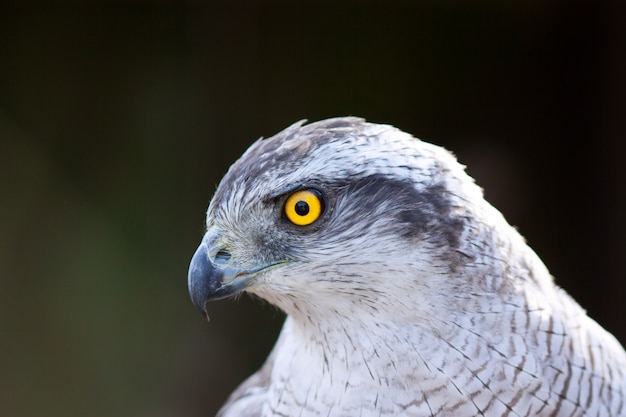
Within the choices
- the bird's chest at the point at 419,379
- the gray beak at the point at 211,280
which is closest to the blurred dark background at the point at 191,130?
the gray beak at the point at 211,280

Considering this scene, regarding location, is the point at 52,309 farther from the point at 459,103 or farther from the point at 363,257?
the point at 363,257

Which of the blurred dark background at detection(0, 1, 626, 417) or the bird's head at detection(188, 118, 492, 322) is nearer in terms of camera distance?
the bird's head at detection(188, 118, 492, 322)

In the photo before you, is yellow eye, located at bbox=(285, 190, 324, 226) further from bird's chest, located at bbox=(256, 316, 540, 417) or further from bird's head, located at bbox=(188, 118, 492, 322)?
bird's chest, located at bbox=(256, 316, 540, 417)

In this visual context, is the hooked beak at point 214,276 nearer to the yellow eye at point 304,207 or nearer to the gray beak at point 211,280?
the gray beak at point 211,280

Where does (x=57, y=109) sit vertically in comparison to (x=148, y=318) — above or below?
above

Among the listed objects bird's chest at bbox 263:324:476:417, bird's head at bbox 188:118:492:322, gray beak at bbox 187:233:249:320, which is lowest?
bird's chest at bbox 263:324:476:417

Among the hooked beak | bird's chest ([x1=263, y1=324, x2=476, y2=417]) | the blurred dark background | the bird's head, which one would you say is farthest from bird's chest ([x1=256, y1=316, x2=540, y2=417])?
the blurred dark background

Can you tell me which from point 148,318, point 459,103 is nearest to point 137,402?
point 148,318
